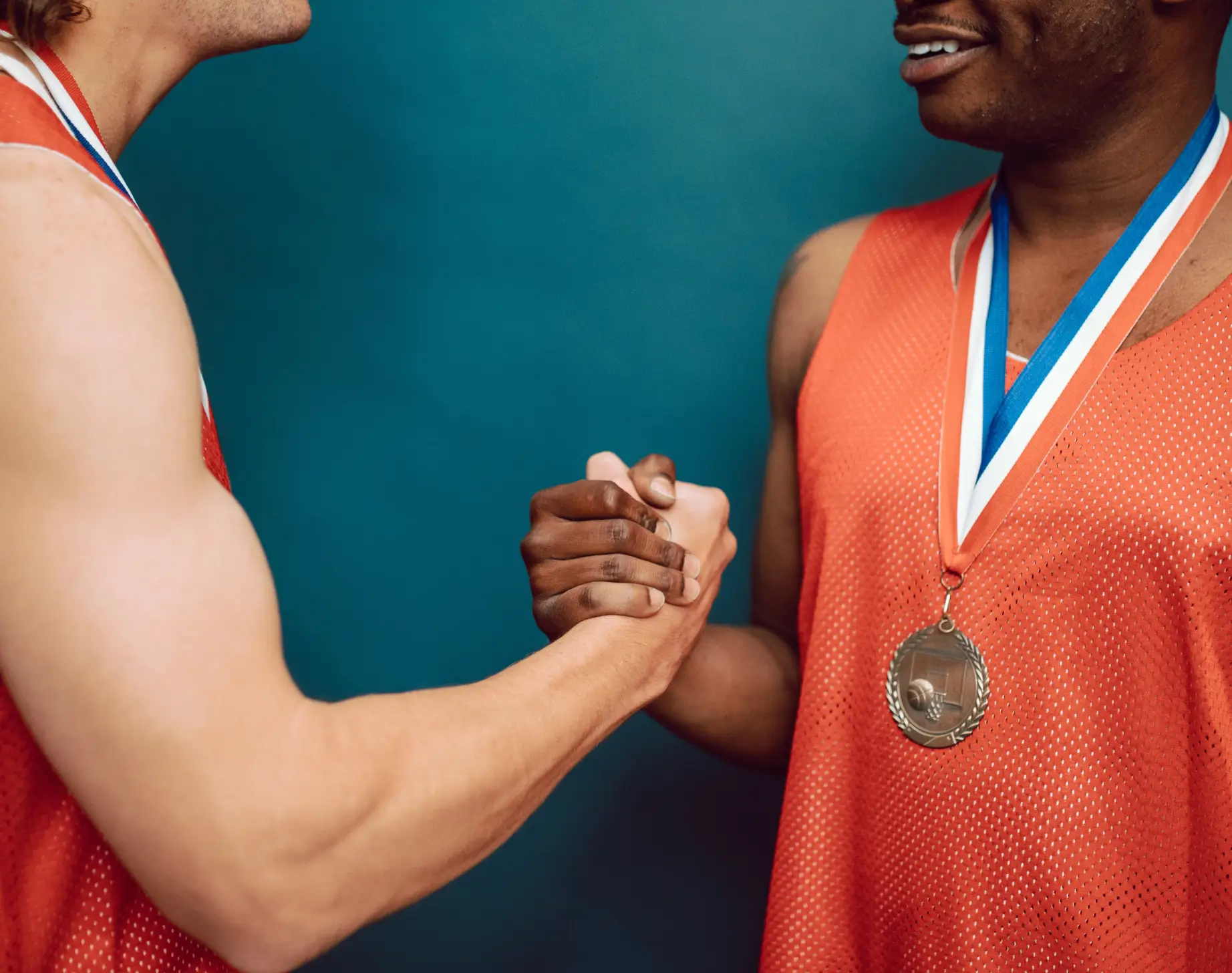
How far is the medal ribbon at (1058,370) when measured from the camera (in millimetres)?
1105

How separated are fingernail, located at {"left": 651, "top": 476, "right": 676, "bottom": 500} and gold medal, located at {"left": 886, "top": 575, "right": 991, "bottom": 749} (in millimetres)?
307

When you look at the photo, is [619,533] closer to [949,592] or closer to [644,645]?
[644,645]

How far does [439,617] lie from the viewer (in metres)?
1.81

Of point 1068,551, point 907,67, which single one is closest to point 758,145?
point 907,67

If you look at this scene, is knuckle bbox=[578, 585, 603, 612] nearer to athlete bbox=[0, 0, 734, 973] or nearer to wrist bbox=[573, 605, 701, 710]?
wrist bbox=[573, 605, 701, 710]

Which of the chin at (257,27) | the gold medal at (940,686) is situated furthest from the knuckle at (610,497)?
the chin at (257,27)

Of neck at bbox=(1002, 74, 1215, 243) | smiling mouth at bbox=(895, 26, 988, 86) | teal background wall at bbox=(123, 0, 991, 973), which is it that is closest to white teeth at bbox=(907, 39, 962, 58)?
smiling mouth at bbox=(895, 26, 988, 86)

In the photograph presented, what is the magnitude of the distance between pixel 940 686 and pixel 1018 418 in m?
0.29

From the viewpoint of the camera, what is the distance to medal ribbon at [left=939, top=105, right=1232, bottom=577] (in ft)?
3.63

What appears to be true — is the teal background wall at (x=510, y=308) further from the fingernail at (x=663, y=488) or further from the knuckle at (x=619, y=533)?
the knuckle at (x=619, y=533)

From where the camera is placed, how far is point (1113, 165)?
1178 millimetres

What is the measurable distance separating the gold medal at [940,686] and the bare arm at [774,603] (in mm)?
244

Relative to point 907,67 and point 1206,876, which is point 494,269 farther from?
point 1206,876

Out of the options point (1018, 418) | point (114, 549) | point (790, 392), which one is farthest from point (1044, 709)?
point (114, 549)
